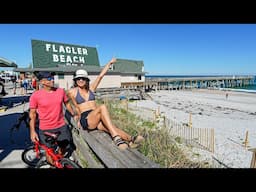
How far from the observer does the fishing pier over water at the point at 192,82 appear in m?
36.5

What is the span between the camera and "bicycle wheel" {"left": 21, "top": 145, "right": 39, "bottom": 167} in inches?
135

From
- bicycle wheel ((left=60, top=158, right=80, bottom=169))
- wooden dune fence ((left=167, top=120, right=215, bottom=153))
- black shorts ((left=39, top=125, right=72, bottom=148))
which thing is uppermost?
black shorts ((left=39, top=125, right=72, bottom=148))

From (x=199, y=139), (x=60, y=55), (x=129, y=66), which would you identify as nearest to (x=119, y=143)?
(x=199, y=139)

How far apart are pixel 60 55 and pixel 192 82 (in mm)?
43589

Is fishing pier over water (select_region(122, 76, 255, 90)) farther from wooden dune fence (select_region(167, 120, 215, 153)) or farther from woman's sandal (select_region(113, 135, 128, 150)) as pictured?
woman's sandal (select_region(113, 135, 128, 150))

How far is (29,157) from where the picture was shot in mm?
3662

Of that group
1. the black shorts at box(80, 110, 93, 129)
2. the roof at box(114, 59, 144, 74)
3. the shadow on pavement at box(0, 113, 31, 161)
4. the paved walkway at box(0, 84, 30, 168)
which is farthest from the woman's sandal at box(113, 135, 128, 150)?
the roof at box(114, 59, 144, 74)

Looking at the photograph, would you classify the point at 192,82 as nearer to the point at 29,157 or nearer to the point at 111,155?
the point at 29,157

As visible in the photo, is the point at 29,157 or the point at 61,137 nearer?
the point at 61,137


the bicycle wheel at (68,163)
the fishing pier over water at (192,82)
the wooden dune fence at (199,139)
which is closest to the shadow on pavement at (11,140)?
the bicycle wheel at (68,163)

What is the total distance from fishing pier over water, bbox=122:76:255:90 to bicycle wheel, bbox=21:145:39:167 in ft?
83.1

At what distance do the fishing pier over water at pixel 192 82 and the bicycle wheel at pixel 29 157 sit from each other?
25.3 meters
